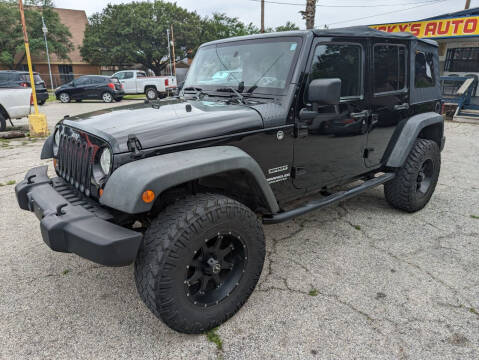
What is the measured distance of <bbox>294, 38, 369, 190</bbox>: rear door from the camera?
273 centimetres

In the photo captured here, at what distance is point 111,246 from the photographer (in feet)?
5.71

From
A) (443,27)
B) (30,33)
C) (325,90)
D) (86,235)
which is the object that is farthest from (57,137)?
(30,33)

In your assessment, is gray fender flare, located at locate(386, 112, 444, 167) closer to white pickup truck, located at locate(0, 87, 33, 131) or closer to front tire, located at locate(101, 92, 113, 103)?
white pickup truck, located at locate(0, 87, 33, 131)

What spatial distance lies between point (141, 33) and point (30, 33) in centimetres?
1042

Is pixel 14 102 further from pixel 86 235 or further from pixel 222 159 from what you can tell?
pixel 222 159

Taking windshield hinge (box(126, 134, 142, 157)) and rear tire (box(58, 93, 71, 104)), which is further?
rear tire (box(58, 93, 71, 104))

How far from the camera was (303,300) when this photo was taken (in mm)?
2504

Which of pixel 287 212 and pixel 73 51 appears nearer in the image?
pixel 287 212

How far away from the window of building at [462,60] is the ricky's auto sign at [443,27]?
6.77 ft

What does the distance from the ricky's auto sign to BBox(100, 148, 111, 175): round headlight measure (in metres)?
13.8

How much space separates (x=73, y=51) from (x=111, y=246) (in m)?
42.3

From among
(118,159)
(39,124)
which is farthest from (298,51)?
(39,124)

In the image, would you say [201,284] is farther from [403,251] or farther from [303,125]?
[403,251]

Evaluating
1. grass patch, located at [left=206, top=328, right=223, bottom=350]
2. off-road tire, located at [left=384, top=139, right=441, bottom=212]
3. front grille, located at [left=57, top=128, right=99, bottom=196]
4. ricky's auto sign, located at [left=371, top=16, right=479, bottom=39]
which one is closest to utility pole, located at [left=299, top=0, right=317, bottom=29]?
ricky's auto sign, located at [left=371, top=16, right=479, bottom=39]
